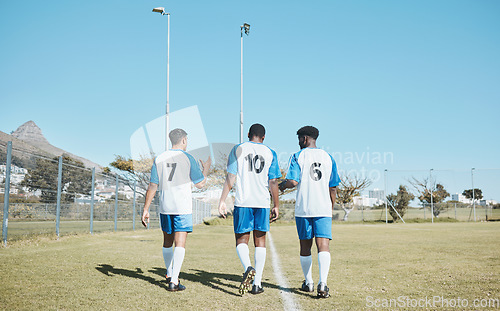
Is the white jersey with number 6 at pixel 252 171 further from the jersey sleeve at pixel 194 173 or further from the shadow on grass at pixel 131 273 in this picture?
the shadow on grass at pixel 131 273

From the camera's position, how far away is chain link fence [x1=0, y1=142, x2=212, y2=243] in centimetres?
1097

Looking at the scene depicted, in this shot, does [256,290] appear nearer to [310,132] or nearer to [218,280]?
[218,280]

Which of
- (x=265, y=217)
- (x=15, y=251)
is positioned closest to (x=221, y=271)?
(x=265, y=217)

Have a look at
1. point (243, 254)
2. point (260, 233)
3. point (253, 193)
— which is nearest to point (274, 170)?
point (253, 193)

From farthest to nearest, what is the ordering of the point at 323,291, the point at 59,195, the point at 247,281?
the point at 59,195, the point at 247,281, the point at 323,291

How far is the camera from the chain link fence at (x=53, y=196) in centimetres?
1097

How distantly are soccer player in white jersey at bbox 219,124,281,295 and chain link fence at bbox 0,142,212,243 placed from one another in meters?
7.78

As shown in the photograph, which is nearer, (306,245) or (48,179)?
(306,245)

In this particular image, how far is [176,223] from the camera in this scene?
5.01m

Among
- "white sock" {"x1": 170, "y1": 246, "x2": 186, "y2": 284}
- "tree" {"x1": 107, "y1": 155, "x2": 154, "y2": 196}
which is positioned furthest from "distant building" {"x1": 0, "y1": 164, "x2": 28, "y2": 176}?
"tree" {"x1": 107, "y1": 155, "x2": 154, "y2": 196}

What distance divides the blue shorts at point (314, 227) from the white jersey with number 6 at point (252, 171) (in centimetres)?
52

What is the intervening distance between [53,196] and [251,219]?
10.3m

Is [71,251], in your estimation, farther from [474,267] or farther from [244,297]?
[474,267]

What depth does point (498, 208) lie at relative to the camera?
136 feet
